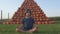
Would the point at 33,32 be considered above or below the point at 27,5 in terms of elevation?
below

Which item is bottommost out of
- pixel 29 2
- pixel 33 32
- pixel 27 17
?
pixel 33 32

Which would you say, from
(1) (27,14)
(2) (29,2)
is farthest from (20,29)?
(2) (29,2)

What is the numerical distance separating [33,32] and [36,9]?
18.7 meters

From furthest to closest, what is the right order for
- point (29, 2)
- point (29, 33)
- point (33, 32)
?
point (29, 2), point (33, 32), point (29, 33)

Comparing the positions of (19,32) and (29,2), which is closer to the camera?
Result: (19,32)

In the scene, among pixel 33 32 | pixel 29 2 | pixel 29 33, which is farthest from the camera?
pixel 29 2

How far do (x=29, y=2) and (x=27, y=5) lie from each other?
0.60 m

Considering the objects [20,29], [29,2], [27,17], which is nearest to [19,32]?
[20,29]

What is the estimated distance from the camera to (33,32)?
11008 mm

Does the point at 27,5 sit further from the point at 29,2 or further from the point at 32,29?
the point at 32,29

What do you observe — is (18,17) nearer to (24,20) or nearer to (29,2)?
(29,2)

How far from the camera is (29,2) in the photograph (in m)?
29.3

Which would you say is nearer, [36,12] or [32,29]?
[32,29]

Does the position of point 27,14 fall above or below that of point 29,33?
above
